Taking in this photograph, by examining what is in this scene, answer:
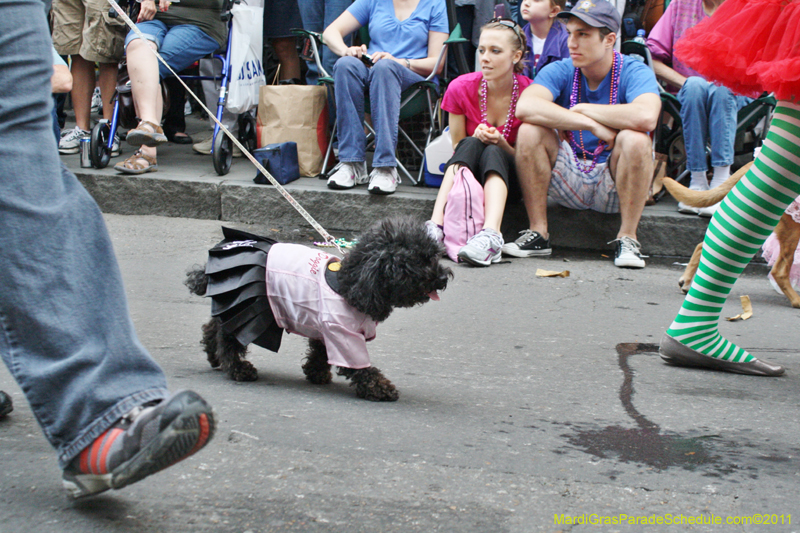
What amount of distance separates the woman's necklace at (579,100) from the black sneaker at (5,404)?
3983 mm

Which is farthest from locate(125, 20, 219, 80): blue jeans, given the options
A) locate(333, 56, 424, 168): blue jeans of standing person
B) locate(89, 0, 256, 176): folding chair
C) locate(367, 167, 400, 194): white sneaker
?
locate(367, 167, 400, 194): white sneaker

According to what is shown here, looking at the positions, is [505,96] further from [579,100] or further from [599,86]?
[599,86]

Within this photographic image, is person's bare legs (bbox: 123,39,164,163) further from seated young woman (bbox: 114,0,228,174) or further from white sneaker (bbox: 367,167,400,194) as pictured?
white sneaker (bbox: 367,167,400,194)

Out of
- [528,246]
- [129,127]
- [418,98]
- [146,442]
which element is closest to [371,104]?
[418,98]

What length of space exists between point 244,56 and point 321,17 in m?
1.04

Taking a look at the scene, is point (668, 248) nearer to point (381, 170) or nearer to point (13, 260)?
point (381, 170)

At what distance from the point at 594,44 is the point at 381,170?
1731 millimetres

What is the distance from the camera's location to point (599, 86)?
16.7 feet

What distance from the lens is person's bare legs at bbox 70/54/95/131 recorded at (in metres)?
6.29

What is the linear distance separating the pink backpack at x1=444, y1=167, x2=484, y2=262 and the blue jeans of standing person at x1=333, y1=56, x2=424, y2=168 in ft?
2.54

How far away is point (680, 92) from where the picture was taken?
5.44 meters

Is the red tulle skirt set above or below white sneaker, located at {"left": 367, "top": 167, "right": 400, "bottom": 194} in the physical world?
above

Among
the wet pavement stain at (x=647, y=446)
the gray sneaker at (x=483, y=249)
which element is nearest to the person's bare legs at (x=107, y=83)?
the gray sneaker at (x=483, y=249)

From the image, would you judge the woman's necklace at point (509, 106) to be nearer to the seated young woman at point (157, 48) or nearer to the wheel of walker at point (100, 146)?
the seated young woman at point (157, 48)
